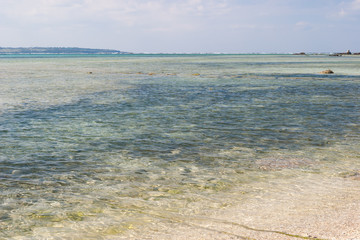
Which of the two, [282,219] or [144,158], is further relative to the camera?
[144,158]

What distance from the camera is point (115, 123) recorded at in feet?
51.4

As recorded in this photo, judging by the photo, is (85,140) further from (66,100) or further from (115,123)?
(66,100)

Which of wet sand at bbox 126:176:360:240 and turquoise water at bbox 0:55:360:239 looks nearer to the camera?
wet sand at bbox 126:176:360:240

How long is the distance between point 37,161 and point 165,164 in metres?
3.70

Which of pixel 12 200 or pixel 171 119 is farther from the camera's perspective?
pixel 171 119

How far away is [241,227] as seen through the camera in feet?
19.5

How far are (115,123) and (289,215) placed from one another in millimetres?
10584

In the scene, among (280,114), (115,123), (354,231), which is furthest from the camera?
(280,114)

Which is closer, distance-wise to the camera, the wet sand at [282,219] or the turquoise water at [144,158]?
the wet sand at [282,219]

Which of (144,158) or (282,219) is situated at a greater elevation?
(282,219)

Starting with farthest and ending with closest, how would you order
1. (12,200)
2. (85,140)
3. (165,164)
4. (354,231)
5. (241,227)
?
(85,140) → (165,164) → (12,200) → (241,227) → (354,231)

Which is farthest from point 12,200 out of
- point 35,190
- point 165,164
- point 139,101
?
point 139,101

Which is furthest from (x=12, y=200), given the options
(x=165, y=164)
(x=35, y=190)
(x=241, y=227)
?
(x=241, y=227)

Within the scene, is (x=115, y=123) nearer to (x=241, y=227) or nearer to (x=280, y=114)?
(x=280, y=114)
